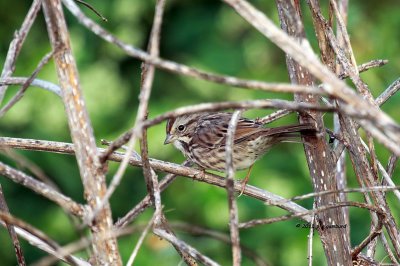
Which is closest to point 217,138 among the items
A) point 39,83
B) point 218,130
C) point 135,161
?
point 218,130

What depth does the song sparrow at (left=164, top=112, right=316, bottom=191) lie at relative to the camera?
3.53 m

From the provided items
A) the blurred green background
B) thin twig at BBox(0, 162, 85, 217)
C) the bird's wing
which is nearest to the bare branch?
thin twig at BBox(0, 162, 85, 217)

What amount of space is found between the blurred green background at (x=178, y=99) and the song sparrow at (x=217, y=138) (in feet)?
3.04

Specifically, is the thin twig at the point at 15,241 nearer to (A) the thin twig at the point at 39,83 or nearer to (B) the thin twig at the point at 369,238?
(A) the thin twig at the point at 39,83

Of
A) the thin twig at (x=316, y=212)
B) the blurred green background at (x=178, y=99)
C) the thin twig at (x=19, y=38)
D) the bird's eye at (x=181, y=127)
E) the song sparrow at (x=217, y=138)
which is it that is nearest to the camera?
the thin twig at (x=316, y=212)

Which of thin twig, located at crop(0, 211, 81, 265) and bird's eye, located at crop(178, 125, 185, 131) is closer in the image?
thin twig, located at crop(0, 211, 81, 265)

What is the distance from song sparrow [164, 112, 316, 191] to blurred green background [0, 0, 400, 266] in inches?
36.5

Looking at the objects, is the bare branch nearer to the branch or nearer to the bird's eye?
the branch

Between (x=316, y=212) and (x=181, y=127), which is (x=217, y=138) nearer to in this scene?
(x=181, y=127)

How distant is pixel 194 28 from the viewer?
6355 millimetres

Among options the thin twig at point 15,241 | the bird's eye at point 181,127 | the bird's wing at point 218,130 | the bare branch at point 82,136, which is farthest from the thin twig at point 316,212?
the bird's eye at point 181,127

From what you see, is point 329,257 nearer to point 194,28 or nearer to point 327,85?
point 327,85

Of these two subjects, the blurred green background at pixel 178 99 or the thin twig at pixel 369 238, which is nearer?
the thin twig at pixel 369 238

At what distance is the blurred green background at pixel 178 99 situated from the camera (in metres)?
5.15
